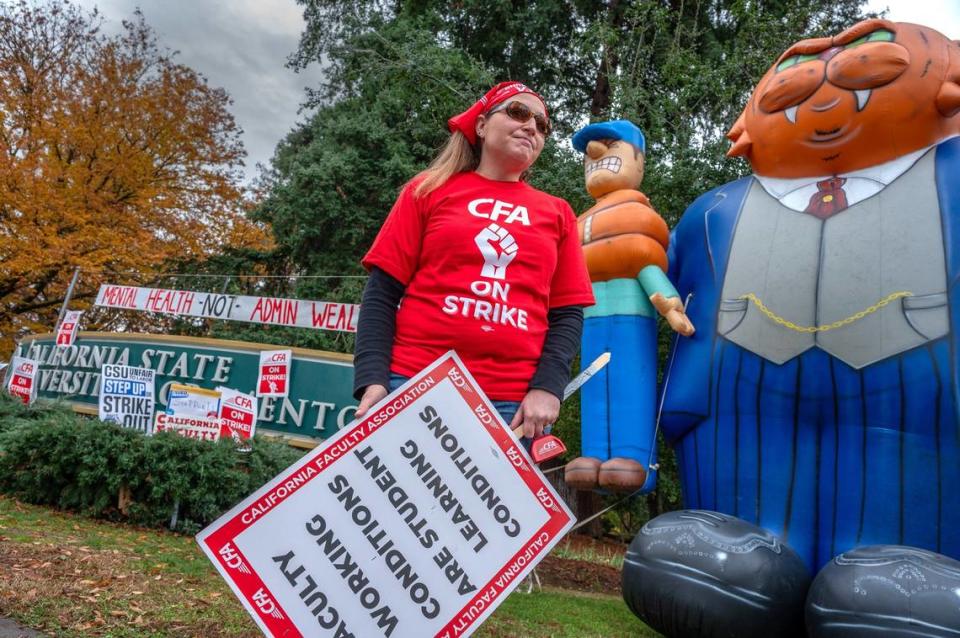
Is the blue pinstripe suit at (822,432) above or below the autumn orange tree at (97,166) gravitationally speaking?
below

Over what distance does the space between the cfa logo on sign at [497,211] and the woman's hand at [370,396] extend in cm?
58

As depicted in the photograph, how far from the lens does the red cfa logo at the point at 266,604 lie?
1.86 meters

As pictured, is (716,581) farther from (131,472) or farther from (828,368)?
(131,472)

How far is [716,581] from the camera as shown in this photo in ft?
10.9

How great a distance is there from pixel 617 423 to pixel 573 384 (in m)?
2.10

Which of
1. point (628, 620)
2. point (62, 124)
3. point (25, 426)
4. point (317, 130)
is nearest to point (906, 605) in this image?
point (628, 620)

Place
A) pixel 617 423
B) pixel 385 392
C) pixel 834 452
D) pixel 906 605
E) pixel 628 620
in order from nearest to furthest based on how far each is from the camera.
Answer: pixel 385 392, pixel 906 605, pixel 834 452, pixel 617 423, pixel 628 620

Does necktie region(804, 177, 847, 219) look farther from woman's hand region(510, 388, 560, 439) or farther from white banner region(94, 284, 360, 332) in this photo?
white banner region(94, 284, 360, 332)

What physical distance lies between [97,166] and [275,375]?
765 centimetres

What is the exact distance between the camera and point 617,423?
14.3 ft

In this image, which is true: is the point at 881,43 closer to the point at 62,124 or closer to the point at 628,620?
the point at 628,620

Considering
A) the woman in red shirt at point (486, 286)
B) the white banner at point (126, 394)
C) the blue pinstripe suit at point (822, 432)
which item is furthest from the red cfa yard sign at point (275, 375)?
the woman in red shirt at point (486, 286)

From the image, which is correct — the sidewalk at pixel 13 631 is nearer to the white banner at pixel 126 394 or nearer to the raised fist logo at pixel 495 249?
the raised fist logo at pixel 495 249

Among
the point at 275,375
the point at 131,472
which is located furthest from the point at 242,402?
the point at 275,375
